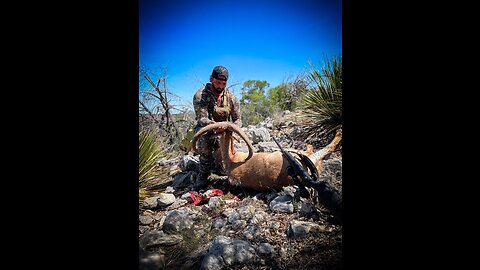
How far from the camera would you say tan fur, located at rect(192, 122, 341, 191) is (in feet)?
7.53

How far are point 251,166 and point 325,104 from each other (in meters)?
2.44

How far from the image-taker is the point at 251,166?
8.10ft

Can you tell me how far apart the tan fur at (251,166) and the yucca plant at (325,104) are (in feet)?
6.37

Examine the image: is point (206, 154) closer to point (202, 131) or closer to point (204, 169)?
point (204, 169)

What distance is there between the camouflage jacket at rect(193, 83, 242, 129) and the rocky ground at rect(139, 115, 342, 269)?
116 cm

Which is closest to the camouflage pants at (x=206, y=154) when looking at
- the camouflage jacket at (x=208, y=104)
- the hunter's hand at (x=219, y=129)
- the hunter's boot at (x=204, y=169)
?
the hunter's boot at (x=204, y=169)

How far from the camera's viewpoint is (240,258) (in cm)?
127

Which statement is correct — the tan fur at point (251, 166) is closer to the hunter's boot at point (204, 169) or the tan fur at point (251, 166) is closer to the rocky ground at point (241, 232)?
the rocky ground at point (241, 232)

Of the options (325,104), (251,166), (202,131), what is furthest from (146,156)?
(325,104)

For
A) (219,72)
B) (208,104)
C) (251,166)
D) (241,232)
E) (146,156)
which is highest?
(219,72)

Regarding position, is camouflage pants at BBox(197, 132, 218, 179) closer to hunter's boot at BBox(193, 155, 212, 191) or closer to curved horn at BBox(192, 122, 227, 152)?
hunter's boot at BBox(193, 155, 212, 191)
